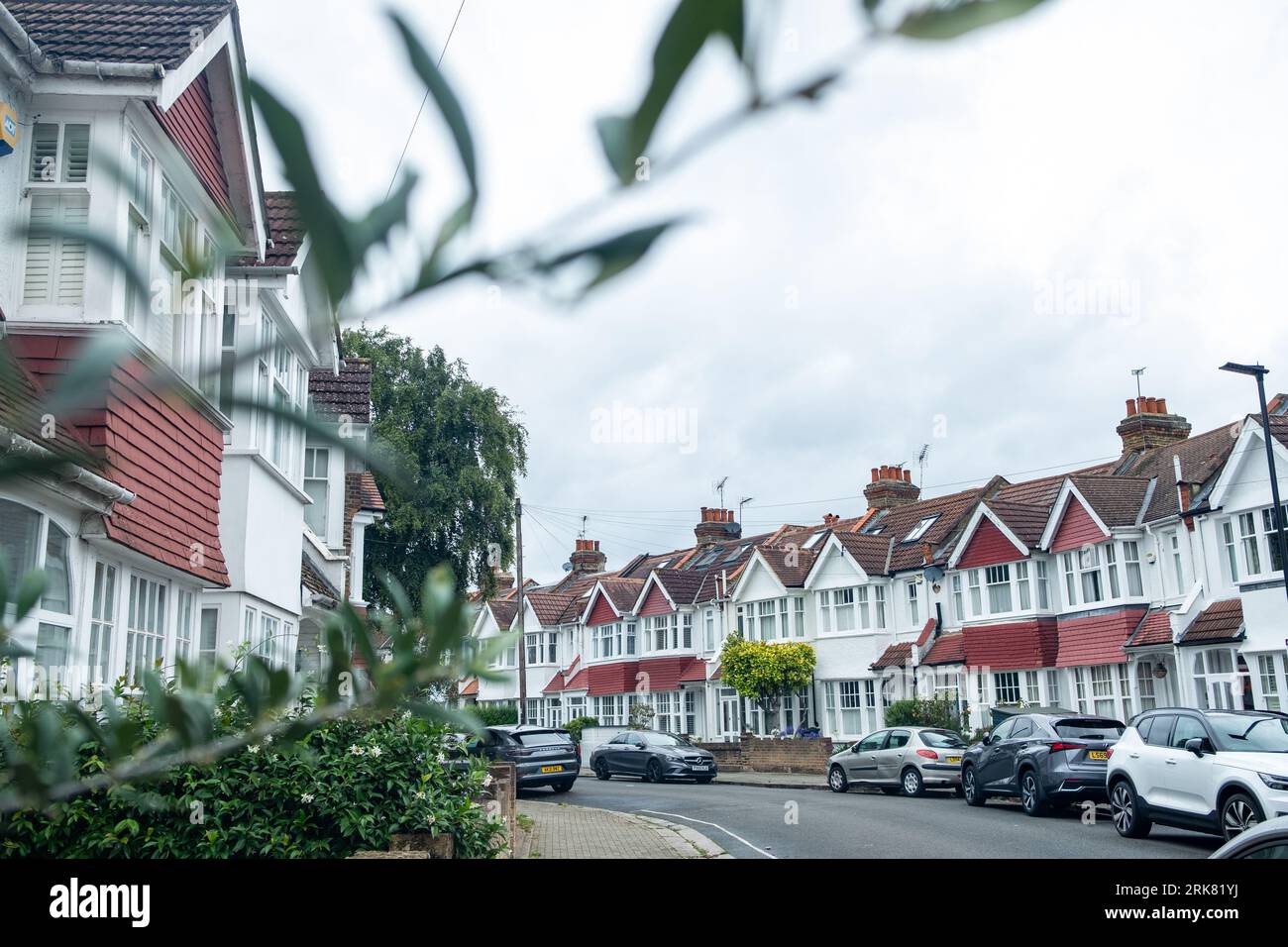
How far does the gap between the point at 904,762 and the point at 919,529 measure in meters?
16.1

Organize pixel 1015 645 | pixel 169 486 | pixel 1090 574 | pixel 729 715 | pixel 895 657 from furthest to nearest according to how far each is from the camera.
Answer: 1. pixel 729 715
2. pixel 895 657
3. pixel 1015 645
4. pixel 1090 574
5. pixel 169 486

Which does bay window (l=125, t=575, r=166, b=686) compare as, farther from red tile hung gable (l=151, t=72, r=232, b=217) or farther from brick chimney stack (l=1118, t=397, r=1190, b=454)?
brick chimney stack (l=1118, t=397, r=1190, b=454)

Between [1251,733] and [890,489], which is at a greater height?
[890,489]

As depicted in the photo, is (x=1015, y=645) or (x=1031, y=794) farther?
(x=1015, y=645)

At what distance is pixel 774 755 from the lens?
3481cm

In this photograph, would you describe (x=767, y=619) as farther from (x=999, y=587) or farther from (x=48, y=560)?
(x=48, y=560)

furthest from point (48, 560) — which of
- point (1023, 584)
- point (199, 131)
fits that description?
point (1023, 584)

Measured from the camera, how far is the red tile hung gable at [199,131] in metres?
9.47

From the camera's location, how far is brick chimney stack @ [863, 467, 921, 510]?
4447 cm

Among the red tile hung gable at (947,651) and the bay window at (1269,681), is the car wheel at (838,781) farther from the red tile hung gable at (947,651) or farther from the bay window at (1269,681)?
the bay window at (1269,681)

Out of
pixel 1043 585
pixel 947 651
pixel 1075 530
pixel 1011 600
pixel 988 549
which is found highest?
pixel 1075 530

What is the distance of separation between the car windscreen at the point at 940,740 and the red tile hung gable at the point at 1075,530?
8568mm
